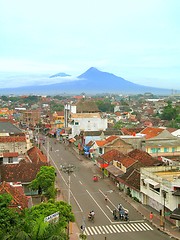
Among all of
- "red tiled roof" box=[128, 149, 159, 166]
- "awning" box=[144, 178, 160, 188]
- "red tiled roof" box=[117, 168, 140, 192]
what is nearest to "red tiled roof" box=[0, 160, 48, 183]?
"red tiled roof" box=[117, 168, 140, 192]

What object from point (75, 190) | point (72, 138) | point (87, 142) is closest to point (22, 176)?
point (75, 190)

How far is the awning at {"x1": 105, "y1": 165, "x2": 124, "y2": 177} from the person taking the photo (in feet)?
130

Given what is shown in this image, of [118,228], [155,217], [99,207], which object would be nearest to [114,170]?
[99,207]

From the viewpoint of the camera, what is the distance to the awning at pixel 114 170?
39500 millimetres

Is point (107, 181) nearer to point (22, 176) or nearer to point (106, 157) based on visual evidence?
point (106, 157)

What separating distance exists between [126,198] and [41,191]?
7.60 m

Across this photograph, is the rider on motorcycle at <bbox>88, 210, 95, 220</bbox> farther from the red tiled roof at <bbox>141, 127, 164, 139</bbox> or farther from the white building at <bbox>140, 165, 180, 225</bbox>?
the red tiled roof at <bbox>141, 127, 164, 139</bbox>

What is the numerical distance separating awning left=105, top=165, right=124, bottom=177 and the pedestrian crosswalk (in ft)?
38.2

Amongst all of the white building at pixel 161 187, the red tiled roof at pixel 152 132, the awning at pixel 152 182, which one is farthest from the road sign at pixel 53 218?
the red tiled roof at pixel 152 132

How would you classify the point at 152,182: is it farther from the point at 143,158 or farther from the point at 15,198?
the point at 143,158

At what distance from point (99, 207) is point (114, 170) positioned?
928 cm

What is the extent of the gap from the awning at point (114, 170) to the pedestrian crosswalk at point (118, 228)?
11.6 m

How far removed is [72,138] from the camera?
72438 millimetres

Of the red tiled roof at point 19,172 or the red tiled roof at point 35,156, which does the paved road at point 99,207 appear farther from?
the red tiled roof at point 19,172
